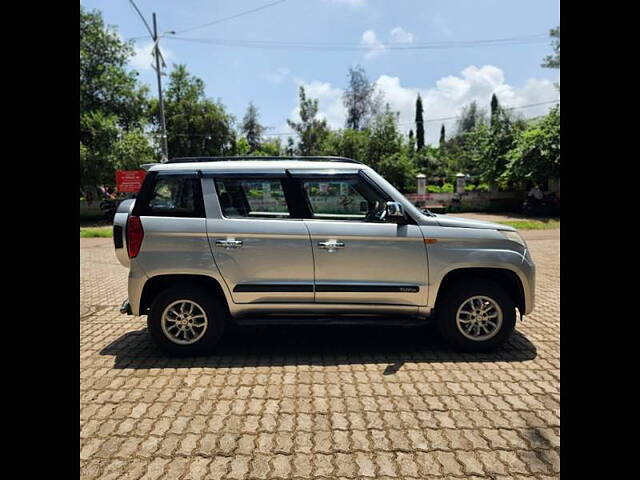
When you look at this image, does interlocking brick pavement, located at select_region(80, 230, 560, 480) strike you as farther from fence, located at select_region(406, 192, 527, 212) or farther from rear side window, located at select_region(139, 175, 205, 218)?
fence, located at select_region(406, 192, 527, 212)

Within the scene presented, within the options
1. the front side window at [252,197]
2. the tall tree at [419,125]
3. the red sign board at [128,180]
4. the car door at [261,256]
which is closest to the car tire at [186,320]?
the car door at [261,256]

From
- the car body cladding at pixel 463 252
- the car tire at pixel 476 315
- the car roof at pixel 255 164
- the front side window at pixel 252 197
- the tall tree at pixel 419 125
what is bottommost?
the car tire at pixel 476 315

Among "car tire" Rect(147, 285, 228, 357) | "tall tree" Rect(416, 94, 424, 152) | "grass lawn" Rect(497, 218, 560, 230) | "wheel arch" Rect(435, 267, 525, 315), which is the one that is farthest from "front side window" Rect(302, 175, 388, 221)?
"tall tree" Rect(416, 94, 424, 152)

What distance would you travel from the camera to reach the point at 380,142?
2741 cm

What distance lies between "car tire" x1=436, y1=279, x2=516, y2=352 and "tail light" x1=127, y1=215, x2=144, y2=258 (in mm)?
2990

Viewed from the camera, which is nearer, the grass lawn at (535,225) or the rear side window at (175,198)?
the rear side window at (175,198)

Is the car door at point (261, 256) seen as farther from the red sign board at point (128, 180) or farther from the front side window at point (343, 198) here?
the red sign board at point (128, 180)

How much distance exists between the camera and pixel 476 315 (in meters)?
4.09

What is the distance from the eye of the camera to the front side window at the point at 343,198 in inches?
164

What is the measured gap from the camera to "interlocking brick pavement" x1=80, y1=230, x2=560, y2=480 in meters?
2.54

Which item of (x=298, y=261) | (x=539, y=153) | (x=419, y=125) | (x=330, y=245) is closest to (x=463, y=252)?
(x=330, y=245)

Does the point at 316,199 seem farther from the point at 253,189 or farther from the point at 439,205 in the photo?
the point at 439,205

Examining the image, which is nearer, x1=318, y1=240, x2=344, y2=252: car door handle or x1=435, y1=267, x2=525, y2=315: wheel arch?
x1=318, y1=240, x2=344, y2=252: car door handle

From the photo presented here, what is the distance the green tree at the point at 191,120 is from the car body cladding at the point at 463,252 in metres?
35.9
